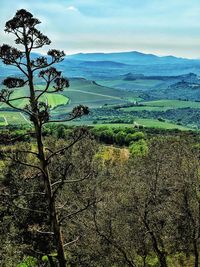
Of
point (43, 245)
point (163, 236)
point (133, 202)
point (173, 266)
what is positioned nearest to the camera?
point (133, 202)

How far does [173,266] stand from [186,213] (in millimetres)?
→ 7206

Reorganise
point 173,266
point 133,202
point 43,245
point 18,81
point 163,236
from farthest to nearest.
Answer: point 43,245, point 173,266, point 163,236, point 133,202, point 18,81

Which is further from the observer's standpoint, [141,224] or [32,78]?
[141,224]

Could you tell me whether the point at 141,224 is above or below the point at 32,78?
below

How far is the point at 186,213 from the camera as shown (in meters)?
30.1

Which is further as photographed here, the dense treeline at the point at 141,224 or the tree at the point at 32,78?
the dense treeline at the point at 141,224

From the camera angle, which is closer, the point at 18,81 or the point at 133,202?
the point at 18,81

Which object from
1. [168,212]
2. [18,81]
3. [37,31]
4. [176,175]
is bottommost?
[168,212]

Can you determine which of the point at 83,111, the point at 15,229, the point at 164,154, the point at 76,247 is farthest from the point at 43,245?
the point at 83,111

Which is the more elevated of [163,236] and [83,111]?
[83,111]

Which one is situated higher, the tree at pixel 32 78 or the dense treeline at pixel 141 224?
the tree at pixel 32 78

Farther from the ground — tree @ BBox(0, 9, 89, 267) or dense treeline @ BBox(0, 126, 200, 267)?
tree @ BBox(0, 9, 89, 267)

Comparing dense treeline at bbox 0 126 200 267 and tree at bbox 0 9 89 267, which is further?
dense treeline at bbox 0 126 200 267

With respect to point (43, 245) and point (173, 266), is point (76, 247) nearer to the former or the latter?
point (43, 245)
